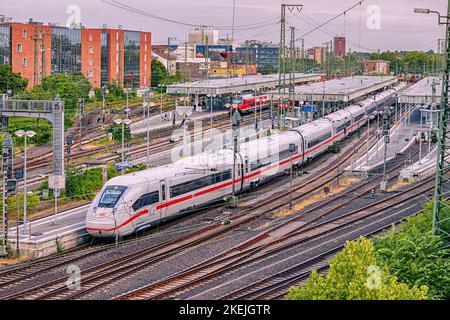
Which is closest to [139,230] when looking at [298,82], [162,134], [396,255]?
[396,255]

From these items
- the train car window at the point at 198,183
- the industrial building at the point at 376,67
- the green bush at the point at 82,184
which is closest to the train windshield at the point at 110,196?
the train car window at the point at 198,183

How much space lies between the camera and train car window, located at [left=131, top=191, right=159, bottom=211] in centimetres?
1923

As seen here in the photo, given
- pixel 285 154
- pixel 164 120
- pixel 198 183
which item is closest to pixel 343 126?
pixel 164 120

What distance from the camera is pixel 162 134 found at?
1660 inches

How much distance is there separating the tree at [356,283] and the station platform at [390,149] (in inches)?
835

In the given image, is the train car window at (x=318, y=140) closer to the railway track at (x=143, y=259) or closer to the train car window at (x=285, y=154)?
the train car window at (x=285, y=154)

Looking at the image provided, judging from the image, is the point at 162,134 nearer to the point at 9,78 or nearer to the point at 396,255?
the point at 9,78

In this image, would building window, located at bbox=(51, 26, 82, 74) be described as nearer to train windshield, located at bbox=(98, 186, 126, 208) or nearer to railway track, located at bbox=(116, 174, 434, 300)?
railway track, located at bbox=(116, 174, 434, 300)

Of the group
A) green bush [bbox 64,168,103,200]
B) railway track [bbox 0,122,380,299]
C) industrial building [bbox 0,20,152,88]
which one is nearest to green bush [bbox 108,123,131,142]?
green bush [bbox 64,168,103,200]

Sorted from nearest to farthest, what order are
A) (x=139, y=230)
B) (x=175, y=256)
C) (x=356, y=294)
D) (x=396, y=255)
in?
(x=356, y=294) → (x=396, y=255) → (x=175, y=256) → (x=139, y=230)

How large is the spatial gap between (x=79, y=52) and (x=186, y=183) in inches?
1554

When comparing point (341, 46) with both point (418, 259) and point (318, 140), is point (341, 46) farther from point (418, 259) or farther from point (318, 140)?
point (418, 259)

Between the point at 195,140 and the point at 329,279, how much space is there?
97.7 ft

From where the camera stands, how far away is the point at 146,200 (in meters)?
19.6
